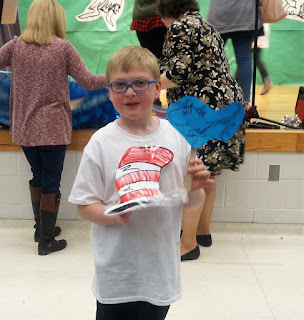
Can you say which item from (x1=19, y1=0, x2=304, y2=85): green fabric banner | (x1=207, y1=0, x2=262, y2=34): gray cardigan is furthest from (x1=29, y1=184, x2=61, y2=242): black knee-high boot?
(x1=207, y1=0, x2=262, y2=34): gray cardigan

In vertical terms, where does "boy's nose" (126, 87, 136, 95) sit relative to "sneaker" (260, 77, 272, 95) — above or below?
above

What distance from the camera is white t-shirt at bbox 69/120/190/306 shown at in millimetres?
1005

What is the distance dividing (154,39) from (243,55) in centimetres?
61

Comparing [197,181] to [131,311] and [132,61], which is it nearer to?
[132,61]

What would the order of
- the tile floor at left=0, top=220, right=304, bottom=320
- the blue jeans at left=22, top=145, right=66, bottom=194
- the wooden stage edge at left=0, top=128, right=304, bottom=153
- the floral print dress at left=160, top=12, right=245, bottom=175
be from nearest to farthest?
1. the floral print dress at left=160, top=12, right=245, bottom=175
2. the tile floor at left=0, top=220, right=304, bottom=320
3. the blue jeans at left=22, top=145, right=66, bottom=194
4. the wooden stage edge at left=0, top=128, right=304, bottom=153

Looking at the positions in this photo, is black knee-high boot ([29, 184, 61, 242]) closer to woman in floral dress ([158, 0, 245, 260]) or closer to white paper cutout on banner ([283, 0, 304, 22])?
woman in floral dress ([158, 0, 245, 260])

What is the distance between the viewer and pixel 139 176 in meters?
0.90

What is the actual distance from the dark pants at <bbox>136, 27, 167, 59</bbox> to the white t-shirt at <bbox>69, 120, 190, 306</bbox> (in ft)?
6.36

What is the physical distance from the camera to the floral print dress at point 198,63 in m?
1.44

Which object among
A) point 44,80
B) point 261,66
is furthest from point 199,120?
point 261,66

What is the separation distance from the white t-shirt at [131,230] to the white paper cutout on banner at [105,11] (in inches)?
85.6

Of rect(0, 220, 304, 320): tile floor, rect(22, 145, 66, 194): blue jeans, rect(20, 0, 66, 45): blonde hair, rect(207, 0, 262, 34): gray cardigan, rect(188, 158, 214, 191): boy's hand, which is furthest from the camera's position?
rect(207, 0, 262, 34): gray cardigan

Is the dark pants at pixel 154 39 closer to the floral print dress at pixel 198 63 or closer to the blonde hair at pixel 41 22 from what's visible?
the blonde hair at pixel 41 22

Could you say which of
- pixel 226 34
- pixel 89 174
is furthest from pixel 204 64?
pixel 226 34
